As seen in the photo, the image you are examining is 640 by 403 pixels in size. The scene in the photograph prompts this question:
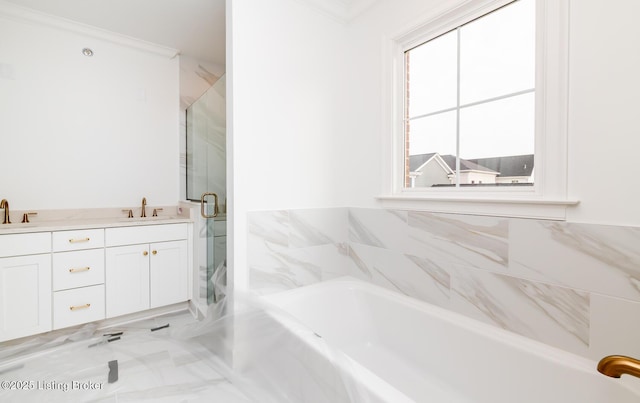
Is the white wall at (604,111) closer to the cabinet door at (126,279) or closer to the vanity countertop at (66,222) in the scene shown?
the vanity countertop at (66,222)

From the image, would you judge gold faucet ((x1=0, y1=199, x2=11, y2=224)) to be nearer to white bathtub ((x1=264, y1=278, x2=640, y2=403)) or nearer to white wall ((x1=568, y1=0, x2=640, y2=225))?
white bathtub ((x1=264, y1=278, x2=640, y2=403))

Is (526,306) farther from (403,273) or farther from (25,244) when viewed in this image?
(25,244)

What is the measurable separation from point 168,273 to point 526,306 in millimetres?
2689

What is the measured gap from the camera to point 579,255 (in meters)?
1.08

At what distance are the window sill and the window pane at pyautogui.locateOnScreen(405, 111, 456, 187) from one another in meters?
0.15

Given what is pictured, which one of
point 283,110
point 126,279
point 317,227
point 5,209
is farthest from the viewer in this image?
point 126,279

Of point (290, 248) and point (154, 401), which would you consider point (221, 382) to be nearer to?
point (154, 401)

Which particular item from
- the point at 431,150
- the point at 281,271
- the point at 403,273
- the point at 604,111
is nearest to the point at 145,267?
the point at 281,271

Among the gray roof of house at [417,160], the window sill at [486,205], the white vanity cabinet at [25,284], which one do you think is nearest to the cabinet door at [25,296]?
the white vanity cabinet at [25,284]

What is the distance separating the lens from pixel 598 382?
0.97m

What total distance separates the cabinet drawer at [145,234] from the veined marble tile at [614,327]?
2.86m

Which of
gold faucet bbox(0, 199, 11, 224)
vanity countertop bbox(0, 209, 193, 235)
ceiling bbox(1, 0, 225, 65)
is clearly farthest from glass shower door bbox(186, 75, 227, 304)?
gold faucet bbox(0, 199, 11, 224)

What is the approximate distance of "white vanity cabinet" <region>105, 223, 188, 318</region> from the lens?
2320mm

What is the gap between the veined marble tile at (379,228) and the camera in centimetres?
174
